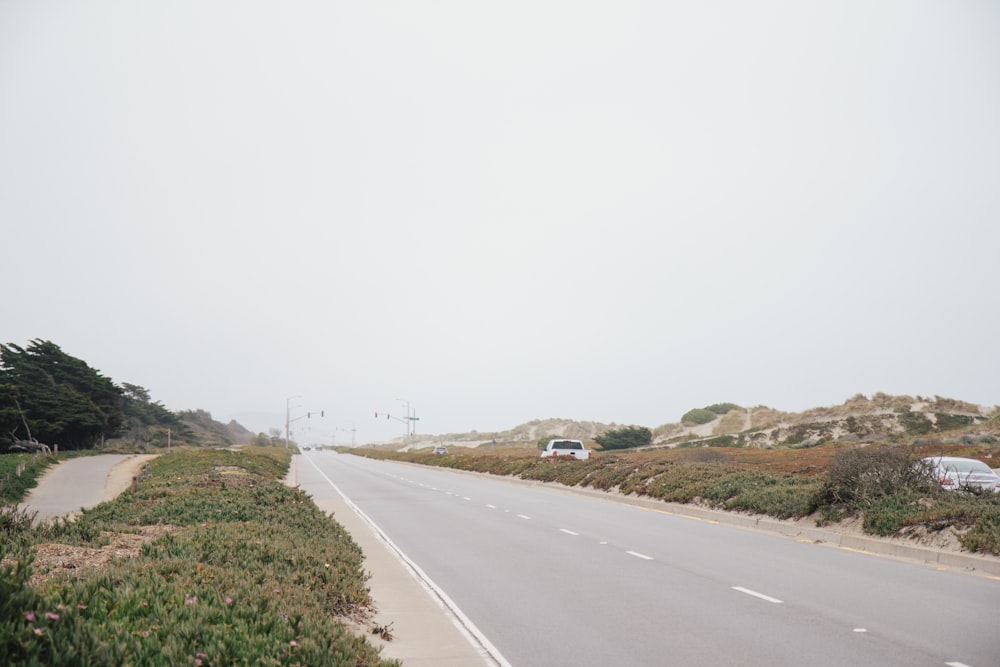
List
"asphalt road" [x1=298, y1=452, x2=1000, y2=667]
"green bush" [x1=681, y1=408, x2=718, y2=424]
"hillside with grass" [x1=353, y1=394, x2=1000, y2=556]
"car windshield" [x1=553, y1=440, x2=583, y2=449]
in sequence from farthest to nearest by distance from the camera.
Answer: "green bush" [x1=681, y1=408, x2=718, y2=424] → "car windshield" [x1=553, y1=440, x2=583, y2=449] → "hillside with grass" [x1=353, y1=394, x2=1000, y2=556] → "asphalt road" [x1=298, y1=452, x2=1000, y2=667]

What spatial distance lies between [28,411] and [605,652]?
6381 centimetres

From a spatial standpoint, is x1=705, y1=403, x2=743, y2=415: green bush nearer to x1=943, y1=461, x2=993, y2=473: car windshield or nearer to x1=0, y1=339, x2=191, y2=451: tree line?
x1=0, y1=339, x2=191, y2=451: tree line

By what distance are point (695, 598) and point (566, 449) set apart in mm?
35800

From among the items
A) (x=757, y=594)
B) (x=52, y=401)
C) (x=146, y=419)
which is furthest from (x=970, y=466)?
(x=146, y=419)

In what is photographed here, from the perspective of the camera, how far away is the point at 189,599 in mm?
6309

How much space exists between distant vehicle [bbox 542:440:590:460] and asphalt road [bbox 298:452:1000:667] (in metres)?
26.0

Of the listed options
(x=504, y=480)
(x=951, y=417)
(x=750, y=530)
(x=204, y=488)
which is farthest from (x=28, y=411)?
(x=951, y=417)

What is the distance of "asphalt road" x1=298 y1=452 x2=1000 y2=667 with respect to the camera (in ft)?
24.4

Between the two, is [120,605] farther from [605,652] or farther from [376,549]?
[376,549]

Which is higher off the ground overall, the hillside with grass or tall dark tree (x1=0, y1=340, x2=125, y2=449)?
tall dark tree (x1=0, y1=340, x2=125, y2=449)

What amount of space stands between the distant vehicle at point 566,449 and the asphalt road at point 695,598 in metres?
26.0

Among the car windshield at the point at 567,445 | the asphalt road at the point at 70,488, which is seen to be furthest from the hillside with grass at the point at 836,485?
the asphalt road at the point at 70,488

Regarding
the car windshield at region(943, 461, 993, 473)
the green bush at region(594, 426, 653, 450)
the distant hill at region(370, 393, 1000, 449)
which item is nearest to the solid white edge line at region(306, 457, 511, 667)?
the car windshield at region(943, 461, 993, 473)

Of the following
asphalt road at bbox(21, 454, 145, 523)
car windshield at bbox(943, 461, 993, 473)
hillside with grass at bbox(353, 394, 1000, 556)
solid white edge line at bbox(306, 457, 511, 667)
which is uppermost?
car windshield at bbox(943, 461, 993, 473)
